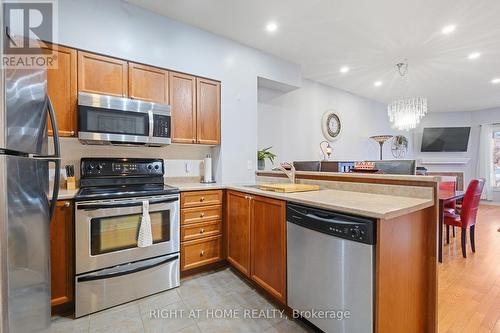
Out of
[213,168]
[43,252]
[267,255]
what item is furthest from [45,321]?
[213,168]

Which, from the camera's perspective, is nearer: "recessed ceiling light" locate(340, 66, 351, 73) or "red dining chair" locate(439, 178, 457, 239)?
"red dining chair" locate(439, 178, 457, 239)

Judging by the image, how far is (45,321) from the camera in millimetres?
1297

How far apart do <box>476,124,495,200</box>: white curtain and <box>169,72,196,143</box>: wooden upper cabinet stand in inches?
334

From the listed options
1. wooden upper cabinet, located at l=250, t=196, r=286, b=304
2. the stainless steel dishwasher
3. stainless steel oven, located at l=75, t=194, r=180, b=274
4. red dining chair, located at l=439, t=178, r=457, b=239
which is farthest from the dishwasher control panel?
red dining chair, located at l=439, t=178, r=457, b=239

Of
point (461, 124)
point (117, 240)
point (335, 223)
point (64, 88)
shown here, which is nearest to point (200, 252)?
point (117, 240)

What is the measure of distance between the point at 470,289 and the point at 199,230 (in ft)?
8.78

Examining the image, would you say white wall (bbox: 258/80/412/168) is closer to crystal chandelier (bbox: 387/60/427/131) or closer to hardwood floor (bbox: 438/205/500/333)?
crystal chandelier (bbox: 387/60/427/131)

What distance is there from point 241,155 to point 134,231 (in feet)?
5.32

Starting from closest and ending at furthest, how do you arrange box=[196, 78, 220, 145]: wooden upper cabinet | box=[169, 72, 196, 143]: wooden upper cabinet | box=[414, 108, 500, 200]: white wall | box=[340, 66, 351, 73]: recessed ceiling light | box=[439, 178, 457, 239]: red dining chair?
box=[169, 72, 196, 143]: wooden upper cabinet → box=[196, 78, 220, 145]: wooden upper cabinet → box=[439, 178, 457, 239]: red dining chair → box=[340, 66, 351, 73]: recessed ceiling light → box=[414, 108, 500, 200]: white wall

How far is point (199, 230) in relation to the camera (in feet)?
8.23

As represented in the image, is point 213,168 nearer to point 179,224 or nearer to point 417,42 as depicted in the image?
point 179,224

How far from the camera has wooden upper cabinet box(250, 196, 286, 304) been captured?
6.03 feet

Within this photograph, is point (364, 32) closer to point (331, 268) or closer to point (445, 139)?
point (331, 268)

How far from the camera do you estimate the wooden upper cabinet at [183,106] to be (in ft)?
8.86
